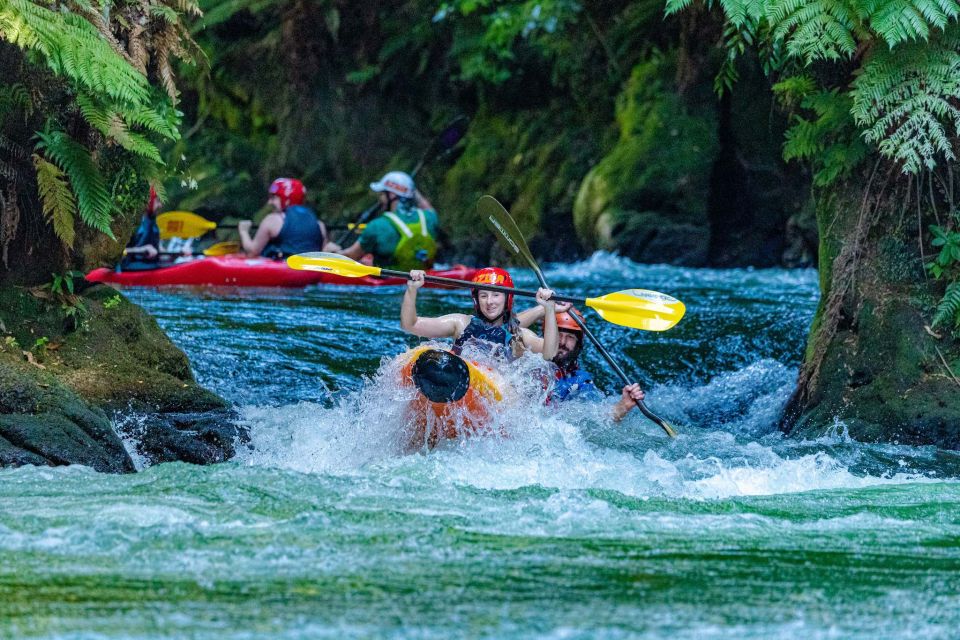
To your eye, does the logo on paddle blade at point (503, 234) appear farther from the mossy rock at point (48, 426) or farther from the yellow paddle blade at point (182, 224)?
the yellow paddle blade at point (182, 224)

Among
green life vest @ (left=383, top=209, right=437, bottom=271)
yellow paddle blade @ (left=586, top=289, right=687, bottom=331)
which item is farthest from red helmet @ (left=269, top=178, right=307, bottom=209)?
yellow paddle blade @ (left=586, top=289, right=687, bottom=331)

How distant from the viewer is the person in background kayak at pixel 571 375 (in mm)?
6795

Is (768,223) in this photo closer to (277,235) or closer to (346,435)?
(277,235)

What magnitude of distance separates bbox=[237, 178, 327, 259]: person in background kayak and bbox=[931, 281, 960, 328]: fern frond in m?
Answer: 7.17

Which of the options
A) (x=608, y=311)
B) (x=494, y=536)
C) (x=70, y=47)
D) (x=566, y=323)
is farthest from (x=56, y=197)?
(x=566, y=323)

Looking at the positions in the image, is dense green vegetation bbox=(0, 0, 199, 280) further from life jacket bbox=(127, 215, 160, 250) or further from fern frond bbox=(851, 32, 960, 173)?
life jacket bbox=(127, 215, 160, 250)

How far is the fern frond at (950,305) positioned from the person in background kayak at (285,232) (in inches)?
282

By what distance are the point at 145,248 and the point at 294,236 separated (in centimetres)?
141

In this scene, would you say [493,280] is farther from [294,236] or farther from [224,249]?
[224,249]

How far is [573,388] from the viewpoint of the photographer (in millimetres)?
6996

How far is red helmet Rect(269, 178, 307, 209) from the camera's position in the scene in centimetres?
1266

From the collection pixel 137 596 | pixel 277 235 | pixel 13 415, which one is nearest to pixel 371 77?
pixel 277 235

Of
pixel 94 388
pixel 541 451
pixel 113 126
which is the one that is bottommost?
pixel 541 451

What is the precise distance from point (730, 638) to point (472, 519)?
4.14 feet
